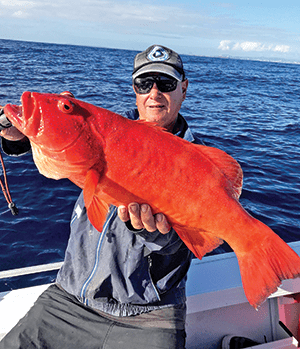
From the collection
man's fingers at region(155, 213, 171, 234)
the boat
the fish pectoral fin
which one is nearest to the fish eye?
man's fingers at region(155, 213, 171, 234)

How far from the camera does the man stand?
2.46 m

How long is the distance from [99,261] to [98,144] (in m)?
1.25

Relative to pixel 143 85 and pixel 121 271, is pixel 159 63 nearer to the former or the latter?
pixel 143 85

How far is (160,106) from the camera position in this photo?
3174 mm

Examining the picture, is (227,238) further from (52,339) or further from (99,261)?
(52,339)

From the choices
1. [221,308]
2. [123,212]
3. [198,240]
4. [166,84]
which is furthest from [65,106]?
[221,308]

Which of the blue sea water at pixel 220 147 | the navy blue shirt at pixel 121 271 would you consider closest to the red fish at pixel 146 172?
the navy blue shirt at pixel 121 271

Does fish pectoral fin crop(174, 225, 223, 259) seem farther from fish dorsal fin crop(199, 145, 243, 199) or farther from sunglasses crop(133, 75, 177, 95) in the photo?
sunglasses crop(133, 75, 177, 95)

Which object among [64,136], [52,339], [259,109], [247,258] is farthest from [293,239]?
[259,109]

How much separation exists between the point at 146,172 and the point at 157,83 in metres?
1.62

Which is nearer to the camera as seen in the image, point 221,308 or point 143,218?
point 143,218

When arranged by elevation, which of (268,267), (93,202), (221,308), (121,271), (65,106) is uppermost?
(65,106)

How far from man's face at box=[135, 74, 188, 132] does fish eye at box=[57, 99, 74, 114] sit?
142cm

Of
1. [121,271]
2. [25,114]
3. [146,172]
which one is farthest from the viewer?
[121,271]
